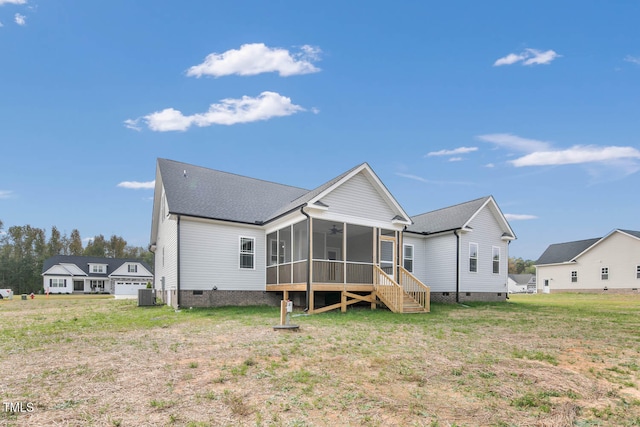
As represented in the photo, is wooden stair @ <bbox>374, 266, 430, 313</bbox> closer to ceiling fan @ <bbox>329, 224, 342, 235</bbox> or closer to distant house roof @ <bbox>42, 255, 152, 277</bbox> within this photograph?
ceiling fan @ <bbox>329, 224, 342, 235</bbox>

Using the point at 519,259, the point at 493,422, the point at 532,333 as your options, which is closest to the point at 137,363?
the point at 493,422

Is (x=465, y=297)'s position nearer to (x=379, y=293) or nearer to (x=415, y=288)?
(x=415, y=288)

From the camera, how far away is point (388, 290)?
1481cm

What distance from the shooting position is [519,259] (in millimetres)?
112750

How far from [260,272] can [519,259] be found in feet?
378

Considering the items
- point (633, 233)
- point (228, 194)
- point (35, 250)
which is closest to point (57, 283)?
point (35, 250)

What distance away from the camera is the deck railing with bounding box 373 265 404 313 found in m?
14.2

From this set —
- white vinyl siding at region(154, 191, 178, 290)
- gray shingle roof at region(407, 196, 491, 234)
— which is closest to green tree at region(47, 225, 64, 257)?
white vinyl siding at region(154, 191, 178, 290)

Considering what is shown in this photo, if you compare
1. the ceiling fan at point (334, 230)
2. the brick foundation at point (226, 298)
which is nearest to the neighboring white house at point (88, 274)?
the brick foundation at point (226, 298)

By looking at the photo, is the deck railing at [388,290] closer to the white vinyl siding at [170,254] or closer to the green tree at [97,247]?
the white vinyl siding at [170,254]

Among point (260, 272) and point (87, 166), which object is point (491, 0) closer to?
point (260, 272)

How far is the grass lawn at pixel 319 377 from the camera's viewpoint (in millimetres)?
4184

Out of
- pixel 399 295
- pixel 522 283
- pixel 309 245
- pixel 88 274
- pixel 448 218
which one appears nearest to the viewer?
pixel 309 245

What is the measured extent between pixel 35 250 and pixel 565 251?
8503 cm
